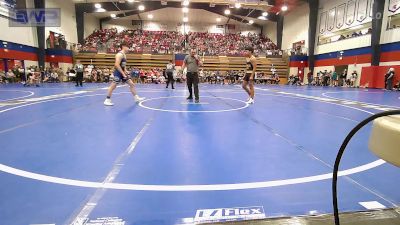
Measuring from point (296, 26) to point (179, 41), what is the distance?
1489 cm

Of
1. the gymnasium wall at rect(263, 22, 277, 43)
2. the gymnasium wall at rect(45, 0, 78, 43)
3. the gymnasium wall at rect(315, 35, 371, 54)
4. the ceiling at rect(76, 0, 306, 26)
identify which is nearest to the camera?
the gymnasium wall at rect(315, 35, 371, 54)

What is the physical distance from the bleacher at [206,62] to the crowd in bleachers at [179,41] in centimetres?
88

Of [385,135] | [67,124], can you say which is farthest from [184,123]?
[385,135]

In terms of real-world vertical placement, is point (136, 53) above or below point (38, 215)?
above

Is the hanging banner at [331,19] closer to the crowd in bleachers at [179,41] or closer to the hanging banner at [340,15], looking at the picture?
the hanging banner at [340,15]

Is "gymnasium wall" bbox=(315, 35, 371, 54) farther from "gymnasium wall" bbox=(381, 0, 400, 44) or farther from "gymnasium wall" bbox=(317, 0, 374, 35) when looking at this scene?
"gymnasium wall" bbox=(381, 0, 400, 44)

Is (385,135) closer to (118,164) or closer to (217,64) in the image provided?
(118,164)

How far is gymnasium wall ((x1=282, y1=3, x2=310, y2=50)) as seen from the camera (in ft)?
95.7

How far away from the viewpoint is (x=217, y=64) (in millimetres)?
31719

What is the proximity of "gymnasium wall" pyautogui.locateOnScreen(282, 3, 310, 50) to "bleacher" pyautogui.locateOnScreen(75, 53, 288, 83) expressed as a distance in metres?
2.99

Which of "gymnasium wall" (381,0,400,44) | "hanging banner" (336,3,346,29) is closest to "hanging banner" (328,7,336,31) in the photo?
"hanging banner" (336,3,346,29)

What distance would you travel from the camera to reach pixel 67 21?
29.0 metres

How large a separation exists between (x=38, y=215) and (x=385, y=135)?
218cm

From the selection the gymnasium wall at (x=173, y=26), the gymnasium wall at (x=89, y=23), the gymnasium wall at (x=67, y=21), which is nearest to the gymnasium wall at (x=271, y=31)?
the gymnasium wall at (x=173, y=26)
